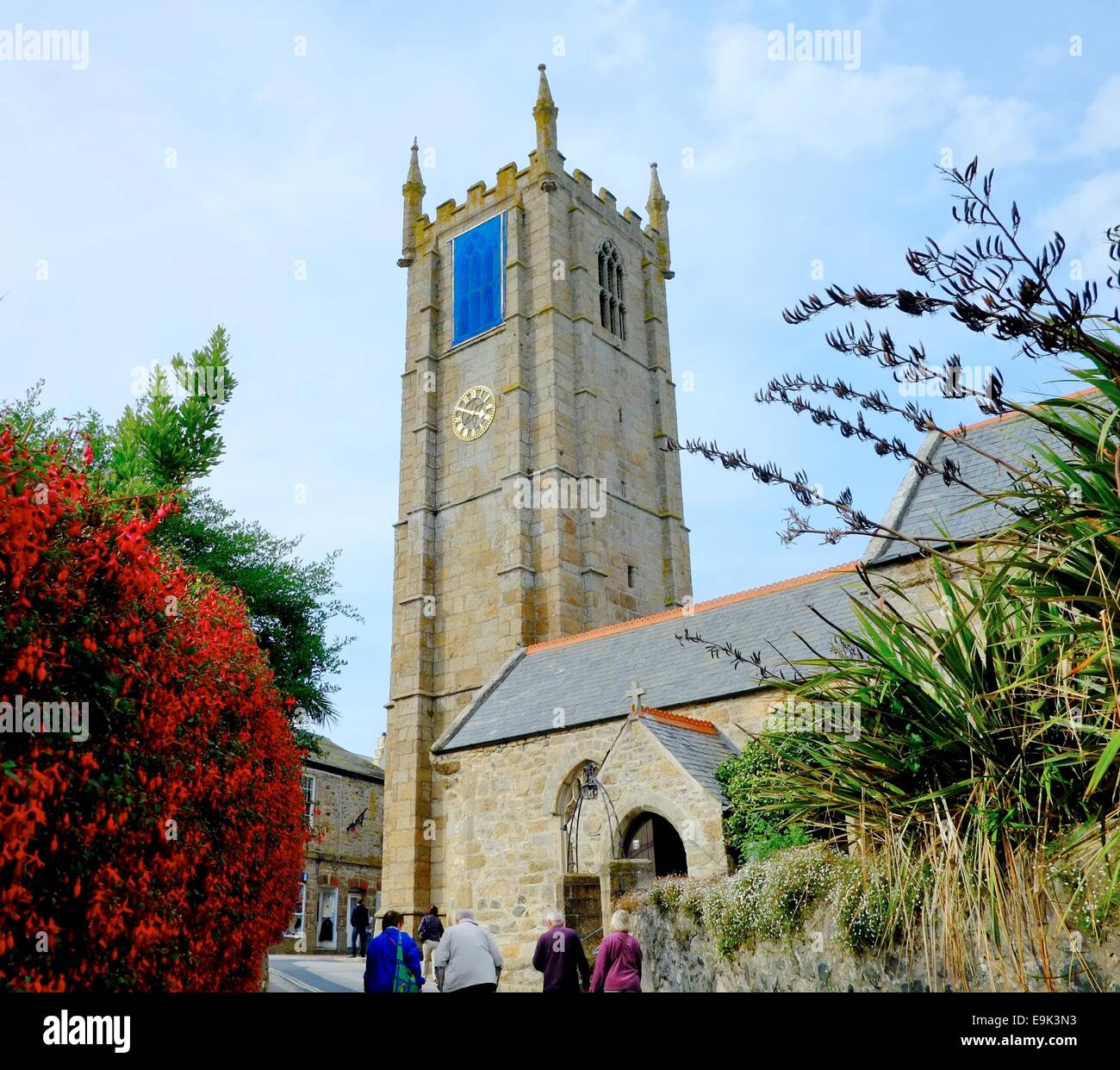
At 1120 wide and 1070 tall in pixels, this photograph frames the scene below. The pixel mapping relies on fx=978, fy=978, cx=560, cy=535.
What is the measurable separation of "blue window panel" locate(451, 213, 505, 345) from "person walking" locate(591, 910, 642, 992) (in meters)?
31.3

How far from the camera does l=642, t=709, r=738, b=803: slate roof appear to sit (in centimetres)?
1544

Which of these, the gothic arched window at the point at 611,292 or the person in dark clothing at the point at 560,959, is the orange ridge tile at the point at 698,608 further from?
the gothic arched window at the point at 611,292

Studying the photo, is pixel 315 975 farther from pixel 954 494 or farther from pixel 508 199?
pixel 508 199

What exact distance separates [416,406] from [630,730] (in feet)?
83.4

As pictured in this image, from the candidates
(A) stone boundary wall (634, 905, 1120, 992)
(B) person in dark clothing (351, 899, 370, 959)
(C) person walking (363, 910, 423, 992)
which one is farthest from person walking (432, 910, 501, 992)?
(B) person in dark clothing (351, 899, 370, 959)

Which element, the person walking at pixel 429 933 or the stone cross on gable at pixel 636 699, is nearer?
the stone cross on gable at pixel 636 699

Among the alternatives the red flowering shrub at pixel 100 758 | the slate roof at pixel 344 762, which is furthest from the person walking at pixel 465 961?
the slate roof at pixel 344 762

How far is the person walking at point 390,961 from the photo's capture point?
9422 mm

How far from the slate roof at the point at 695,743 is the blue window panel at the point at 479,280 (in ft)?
77.9

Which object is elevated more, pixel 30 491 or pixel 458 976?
pixel 30 491

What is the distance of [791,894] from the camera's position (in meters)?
→ 9.09

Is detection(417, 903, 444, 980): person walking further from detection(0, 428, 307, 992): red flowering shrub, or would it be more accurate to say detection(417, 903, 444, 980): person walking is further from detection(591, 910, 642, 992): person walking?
detection(0, 428, 307, 992): red flowering shrub
